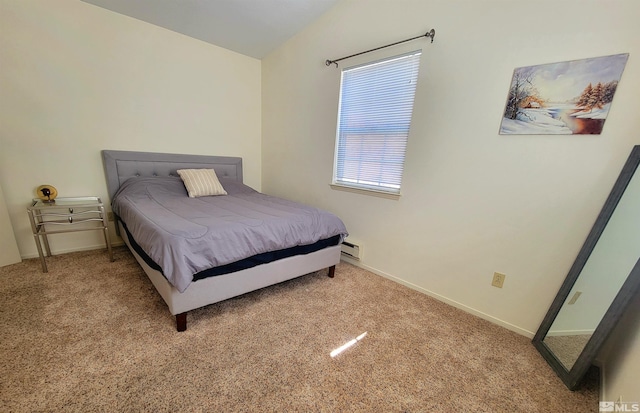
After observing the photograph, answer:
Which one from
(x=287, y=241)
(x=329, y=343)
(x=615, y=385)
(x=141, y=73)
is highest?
(x=141, y=73)

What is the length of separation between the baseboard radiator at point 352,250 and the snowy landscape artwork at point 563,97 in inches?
61.4

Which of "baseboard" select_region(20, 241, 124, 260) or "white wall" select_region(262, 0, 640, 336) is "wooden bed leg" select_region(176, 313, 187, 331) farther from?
"baseboard" select_region(20, 241, 124, 260)

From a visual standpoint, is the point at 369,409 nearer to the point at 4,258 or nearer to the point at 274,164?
the point at 274,164

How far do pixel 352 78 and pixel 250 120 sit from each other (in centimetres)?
168

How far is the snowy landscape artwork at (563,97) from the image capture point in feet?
4.16

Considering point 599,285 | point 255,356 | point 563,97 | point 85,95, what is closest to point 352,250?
point 255,356

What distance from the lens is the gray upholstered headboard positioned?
2438mm

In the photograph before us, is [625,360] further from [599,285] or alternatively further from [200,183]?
[200,183]

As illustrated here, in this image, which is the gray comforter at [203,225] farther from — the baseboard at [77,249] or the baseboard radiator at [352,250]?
the baseboard at [77,249]

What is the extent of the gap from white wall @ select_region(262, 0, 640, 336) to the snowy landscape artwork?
0.04 meters

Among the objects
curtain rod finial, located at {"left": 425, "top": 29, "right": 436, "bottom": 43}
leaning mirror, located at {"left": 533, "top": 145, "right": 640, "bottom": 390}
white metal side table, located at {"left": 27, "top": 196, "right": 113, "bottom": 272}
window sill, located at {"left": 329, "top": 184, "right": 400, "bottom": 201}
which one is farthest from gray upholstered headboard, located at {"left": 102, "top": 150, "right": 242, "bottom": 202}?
leaning mirror, located at {"left": 533, "top": 145, "right": 640, "bottom": 390}

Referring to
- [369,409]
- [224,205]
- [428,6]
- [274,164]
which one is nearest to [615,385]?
[369,409]

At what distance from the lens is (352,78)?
2.37 meters

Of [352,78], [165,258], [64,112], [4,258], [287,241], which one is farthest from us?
[352,78]
